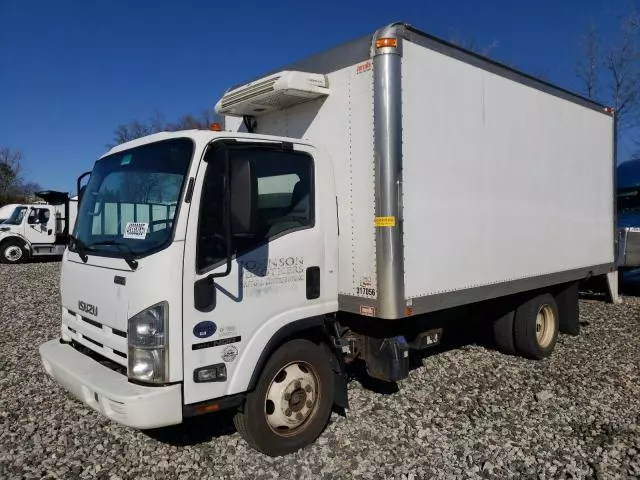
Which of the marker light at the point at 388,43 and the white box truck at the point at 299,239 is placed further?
the marker light at the point at 388,43

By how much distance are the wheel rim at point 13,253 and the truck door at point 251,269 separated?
Result: 64.5 ft

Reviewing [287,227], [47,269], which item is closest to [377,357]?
[287,227]

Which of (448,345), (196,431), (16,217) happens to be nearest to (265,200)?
(196,431)

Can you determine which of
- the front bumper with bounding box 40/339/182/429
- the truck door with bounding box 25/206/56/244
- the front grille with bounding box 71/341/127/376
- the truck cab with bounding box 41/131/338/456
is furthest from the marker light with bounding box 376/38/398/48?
the truck door with bounding box 25/206/56/244

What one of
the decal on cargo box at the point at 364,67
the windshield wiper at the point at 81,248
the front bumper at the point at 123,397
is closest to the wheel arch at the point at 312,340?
the front bumper at the point at 123,397

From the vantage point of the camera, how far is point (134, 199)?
3.69 m

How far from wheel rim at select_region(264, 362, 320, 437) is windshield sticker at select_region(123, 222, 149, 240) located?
1377 mm

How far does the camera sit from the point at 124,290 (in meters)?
3.23

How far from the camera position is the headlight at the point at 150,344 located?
3.09m

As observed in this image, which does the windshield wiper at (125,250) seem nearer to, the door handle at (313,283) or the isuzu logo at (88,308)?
the isuzu logo at (88,308)

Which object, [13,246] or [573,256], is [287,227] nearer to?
[573,256]

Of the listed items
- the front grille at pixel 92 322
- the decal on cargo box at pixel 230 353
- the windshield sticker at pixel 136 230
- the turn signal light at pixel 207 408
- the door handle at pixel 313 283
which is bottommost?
the turn signal light at pixel 207 408

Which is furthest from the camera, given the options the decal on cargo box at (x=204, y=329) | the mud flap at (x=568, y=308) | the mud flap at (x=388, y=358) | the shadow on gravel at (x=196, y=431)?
the mud flap at (x=568, y=308)

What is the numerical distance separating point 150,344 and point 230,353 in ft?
1.73
